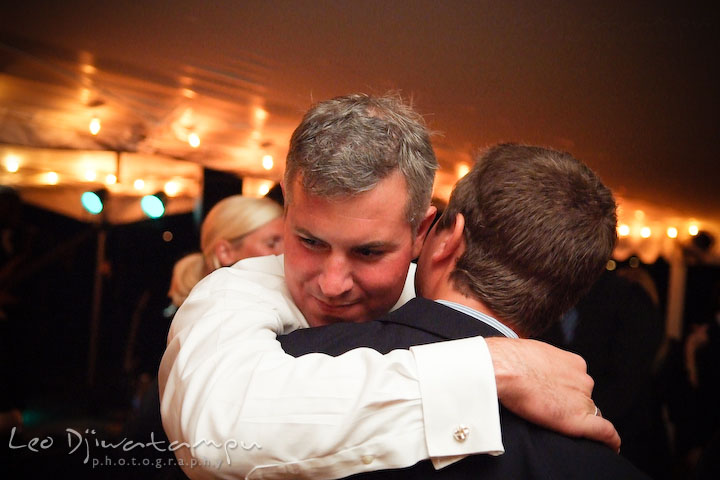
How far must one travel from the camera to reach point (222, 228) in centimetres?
275

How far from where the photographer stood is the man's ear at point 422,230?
4.50 feet

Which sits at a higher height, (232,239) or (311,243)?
(311,243)

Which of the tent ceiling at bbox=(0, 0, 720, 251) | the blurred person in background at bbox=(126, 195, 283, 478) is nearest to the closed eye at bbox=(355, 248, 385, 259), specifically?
the blurred person in background at bbox=(126, 195, 283, 478)

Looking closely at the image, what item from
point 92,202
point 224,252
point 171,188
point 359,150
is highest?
point 359,150

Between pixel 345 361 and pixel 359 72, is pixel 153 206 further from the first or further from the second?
pixel 345 361

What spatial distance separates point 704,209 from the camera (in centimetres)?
732

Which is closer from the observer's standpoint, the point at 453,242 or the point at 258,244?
the point at 453,242

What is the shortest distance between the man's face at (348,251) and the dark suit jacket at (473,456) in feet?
0.53

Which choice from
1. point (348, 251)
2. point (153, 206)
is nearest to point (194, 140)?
point (153, 206)

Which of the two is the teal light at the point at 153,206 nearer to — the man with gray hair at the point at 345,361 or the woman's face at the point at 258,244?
the woman's face at the point at 258,244

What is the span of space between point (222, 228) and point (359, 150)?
168 centimetres

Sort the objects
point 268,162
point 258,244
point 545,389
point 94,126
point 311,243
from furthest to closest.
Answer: point 268,162
point 94,126
point 258,244
point 311,243
point 545,389

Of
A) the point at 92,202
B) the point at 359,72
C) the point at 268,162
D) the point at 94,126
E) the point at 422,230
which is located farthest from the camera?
the point at 268,162

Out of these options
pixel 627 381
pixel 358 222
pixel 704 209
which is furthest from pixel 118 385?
pixel 704 209
